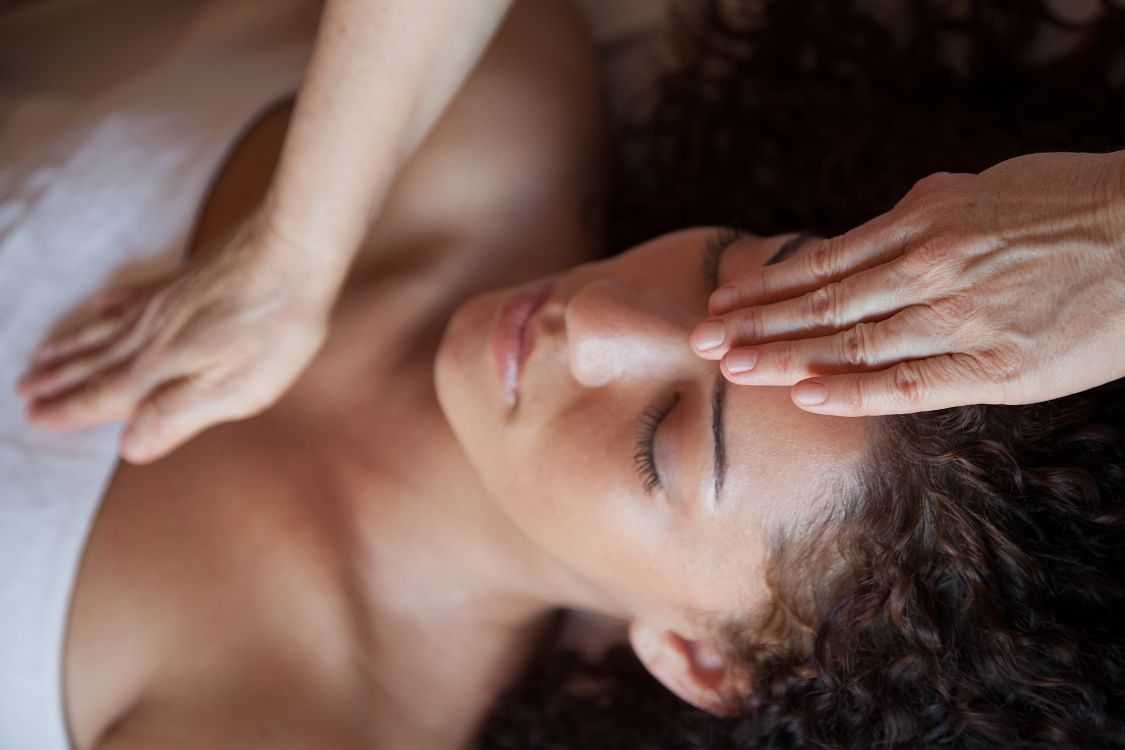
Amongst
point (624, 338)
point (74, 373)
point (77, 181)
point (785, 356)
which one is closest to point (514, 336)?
point (624, 338)

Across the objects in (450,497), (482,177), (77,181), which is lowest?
(450,497)

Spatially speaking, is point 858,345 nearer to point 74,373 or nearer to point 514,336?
point 514,336

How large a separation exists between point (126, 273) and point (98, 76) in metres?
0.39

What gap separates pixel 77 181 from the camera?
147cm

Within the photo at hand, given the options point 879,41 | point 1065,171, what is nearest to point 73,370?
point 1065,171

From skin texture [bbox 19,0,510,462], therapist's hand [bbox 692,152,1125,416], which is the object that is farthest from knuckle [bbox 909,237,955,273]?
skin texture [bbox 19,0,510,462]

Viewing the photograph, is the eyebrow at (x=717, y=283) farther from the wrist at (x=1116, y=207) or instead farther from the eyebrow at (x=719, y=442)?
the wrist at (x=1116, y=207)

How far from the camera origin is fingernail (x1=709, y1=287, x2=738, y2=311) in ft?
3.23

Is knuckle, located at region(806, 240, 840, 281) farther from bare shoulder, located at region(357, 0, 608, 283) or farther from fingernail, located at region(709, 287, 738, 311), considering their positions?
bare shoulder, located at region(357, 0, 608, 283)

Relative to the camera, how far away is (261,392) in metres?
1.31

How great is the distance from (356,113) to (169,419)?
49 cm

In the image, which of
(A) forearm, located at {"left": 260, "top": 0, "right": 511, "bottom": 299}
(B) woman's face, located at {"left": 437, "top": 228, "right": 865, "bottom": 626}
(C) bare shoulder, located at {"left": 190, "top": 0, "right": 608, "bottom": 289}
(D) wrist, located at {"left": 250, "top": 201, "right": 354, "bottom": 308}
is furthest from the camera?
(C) bare shoulder, located at {"left": 190, "top": 0, "right": 608, "bottom": 289}

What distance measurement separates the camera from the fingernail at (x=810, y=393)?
2.75ft

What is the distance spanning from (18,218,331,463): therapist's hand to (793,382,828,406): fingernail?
28.3 inches
